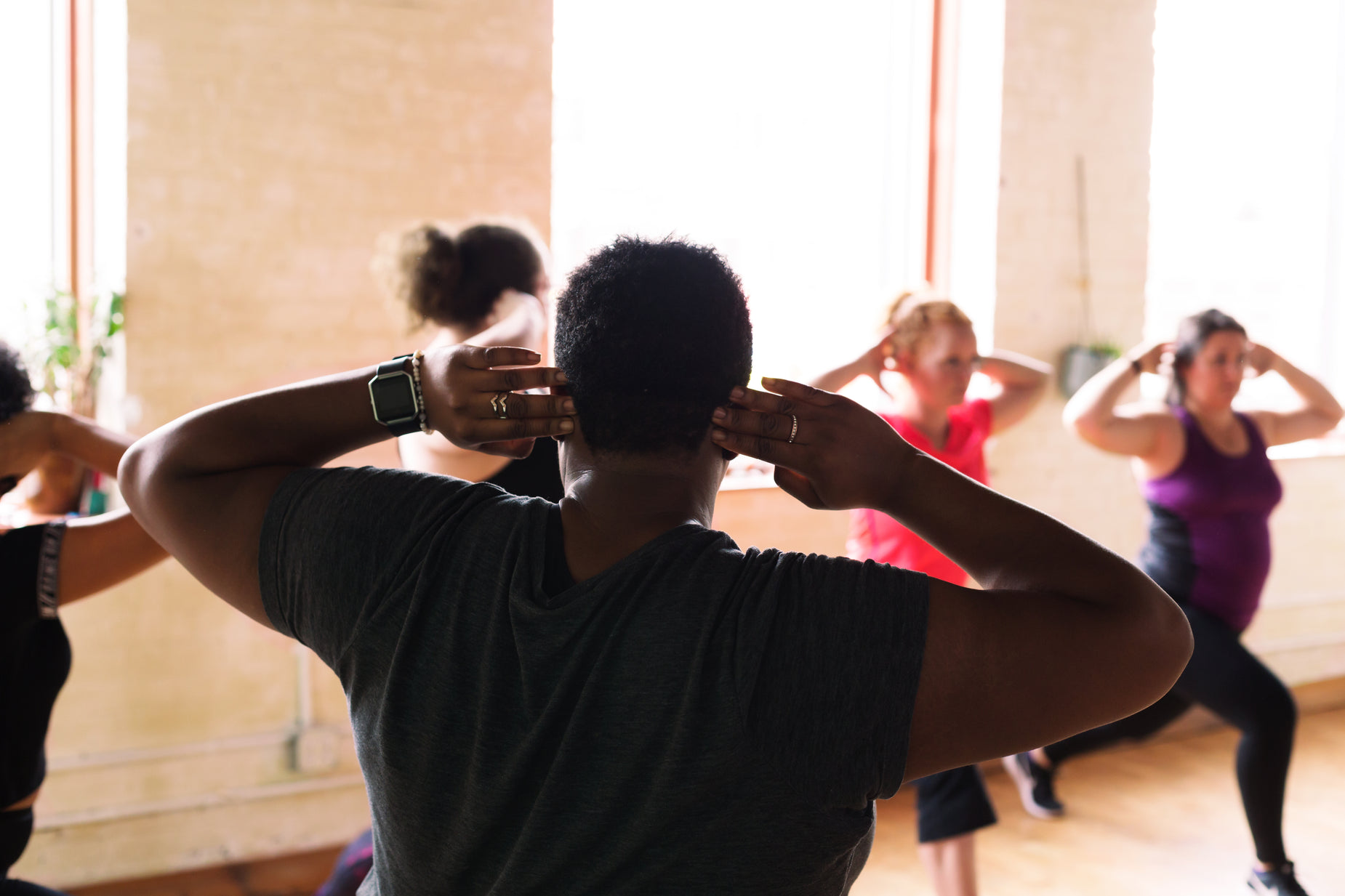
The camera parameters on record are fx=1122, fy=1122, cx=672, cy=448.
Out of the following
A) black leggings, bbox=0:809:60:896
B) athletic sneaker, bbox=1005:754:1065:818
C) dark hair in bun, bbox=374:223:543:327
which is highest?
dark hair in bun, bbox=374:223:543:327

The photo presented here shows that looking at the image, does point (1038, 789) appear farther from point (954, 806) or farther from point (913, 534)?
point (913, 534)

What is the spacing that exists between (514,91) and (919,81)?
5.72ft

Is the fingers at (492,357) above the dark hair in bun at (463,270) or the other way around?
the other way around

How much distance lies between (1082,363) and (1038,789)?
151 cm

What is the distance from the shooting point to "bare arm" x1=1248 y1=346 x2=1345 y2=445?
11.0 ft

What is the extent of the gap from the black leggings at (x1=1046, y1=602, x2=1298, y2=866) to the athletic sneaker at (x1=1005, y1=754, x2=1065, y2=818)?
0.67 m

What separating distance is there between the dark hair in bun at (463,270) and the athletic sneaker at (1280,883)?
8.07 feet

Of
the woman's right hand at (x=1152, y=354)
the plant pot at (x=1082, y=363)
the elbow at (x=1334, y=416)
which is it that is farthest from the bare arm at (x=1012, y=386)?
the elbow at (x=1334, y=416)

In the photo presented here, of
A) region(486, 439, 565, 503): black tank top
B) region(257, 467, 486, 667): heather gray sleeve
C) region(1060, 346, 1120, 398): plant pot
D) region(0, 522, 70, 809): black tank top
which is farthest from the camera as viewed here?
region(1060, 346, 1120, 398): plant pot

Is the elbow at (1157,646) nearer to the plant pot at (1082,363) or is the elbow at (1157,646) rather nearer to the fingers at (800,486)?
the fingers at (800,486)

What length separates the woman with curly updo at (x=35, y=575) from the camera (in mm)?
1631

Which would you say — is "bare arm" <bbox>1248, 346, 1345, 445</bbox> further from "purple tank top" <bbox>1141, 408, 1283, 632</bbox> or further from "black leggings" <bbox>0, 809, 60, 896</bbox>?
Result: "black leggings" <bbox>0, 809, 60, 896</bbox>

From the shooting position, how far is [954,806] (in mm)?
2559

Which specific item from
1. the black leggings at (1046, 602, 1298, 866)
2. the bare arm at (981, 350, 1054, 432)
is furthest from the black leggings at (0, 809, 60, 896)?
the black leggings at (1046, 602, 1298, 866)
